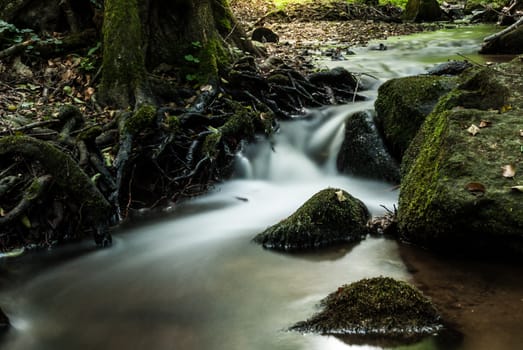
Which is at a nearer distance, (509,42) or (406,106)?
(406,106)

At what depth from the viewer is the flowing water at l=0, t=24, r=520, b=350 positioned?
134 inches

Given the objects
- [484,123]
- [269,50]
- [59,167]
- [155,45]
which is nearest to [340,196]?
[484,123]

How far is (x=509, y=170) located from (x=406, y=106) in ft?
7.47

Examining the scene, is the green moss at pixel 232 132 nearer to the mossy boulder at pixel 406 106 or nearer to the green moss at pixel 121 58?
the green moss at pixel 121 58

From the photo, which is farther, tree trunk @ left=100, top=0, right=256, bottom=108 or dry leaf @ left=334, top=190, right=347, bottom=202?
tree trunk @ left=100, top=0, right=256, bottom=108

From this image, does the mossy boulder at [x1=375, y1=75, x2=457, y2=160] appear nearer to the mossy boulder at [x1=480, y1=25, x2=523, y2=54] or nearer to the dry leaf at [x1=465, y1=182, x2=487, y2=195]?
the dry leaf at [x1=465, y1=182, x2=487, y2=195]

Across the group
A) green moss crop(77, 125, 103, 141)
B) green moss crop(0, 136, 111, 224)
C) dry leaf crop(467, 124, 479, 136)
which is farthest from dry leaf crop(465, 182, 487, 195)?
green moss crop(77, 125, 103, 141)

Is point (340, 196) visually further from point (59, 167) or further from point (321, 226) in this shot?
point (59, 167)

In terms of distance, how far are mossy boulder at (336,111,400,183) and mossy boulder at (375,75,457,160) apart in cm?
12

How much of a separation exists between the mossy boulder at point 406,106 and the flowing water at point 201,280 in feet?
2.01

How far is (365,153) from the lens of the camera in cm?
646

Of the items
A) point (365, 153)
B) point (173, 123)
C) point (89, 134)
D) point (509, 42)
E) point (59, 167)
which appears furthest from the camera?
point (509, 42)

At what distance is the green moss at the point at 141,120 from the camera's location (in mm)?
5648

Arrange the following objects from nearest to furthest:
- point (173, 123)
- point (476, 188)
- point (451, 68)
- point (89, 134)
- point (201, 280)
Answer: point (476, 188), point (201, 280), point (89, 134), point (173, 123), point (451, 68)
